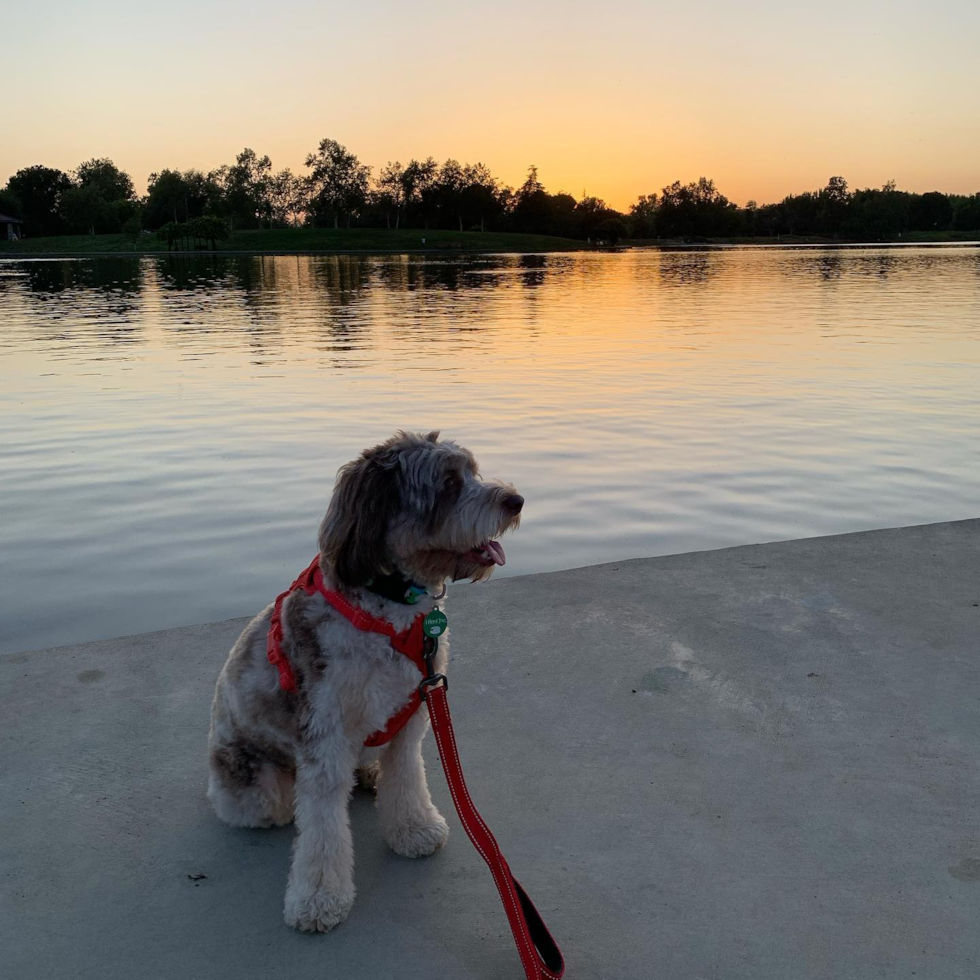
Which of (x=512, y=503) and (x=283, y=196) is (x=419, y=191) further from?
(x=512, y=503)

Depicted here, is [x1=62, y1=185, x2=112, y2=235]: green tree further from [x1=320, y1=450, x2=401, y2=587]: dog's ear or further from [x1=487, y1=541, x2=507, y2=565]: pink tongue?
[x1=487, y1=541, x2=507, y2=565]: pink tongue

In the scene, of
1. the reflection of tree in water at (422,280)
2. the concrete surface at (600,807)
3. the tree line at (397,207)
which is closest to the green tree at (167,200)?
the tree line at (397,207)

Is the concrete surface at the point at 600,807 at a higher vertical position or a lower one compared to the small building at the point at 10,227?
lower

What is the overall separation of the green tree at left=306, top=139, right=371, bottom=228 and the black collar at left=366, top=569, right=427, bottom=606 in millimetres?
143148

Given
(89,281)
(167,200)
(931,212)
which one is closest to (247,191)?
(167,200)

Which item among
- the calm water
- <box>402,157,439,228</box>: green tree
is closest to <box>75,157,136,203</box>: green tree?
<box>402,157,439,228</box>: green tree

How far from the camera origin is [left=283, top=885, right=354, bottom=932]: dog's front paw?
3.02m

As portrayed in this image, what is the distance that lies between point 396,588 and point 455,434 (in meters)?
8.36

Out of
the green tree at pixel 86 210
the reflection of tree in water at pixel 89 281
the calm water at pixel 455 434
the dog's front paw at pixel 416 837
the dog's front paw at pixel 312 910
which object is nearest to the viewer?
the dog's front paw at pixel 312 910

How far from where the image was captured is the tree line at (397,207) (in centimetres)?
13000

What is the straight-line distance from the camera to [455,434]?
37.7ft

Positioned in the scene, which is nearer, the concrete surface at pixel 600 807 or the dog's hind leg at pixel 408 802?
the concrete surface at pixel 600 807

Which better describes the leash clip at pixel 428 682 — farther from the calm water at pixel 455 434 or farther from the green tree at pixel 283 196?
the green tree at pixel 283 196

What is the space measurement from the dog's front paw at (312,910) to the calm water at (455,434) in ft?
11.5
